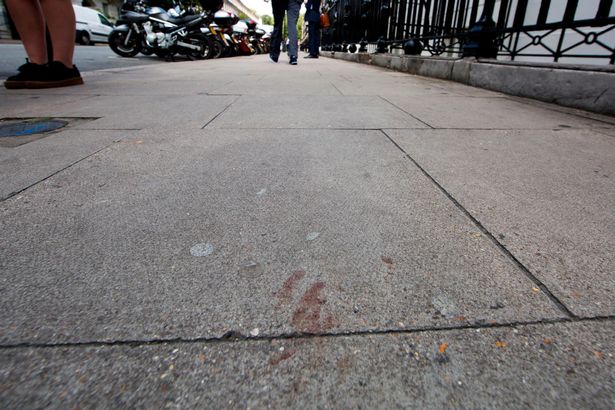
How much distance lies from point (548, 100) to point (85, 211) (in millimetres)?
3866

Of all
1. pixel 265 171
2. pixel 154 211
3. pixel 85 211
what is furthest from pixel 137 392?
pixel 265 171

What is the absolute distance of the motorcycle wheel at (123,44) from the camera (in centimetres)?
977

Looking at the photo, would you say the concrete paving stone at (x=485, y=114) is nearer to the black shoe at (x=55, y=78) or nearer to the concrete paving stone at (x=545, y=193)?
the concrete paving stone at (x=545, y=193)

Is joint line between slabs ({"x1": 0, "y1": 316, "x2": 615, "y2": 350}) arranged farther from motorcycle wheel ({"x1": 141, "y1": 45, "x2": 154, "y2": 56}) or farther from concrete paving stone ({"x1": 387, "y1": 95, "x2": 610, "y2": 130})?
motorcycle wheel ({"x1": 141, "y1": 45, "x2": 154, "y2": 56})

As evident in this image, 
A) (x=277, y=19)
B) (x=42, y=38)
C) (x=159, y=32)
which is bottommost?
(x=42, y=38)

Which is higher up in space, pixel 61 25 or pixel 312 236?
pixel 61 25

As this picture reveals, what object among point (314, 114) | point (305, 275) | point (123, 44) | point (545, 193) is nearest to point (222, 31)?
point (123, 44)

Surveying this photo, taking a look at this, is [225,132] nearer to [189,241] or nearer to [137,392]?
[189,241]

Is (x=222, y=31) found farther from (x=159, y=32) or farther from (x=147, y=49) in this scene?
(x=147, y=49)

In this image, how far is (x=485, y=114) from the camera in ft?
9.20

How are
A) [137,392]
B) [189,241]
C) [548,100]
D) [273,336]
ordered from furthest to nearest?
[548,100] < [189,241] < [273,336] < [137,392]

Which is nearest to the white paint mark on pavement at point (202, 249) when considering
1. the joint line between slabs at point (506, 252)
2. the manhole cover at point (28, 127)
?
the joint line between slabs at point (506, 252)

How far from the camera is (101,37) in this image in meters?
20.4

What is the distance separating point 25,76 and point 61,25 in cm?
68
